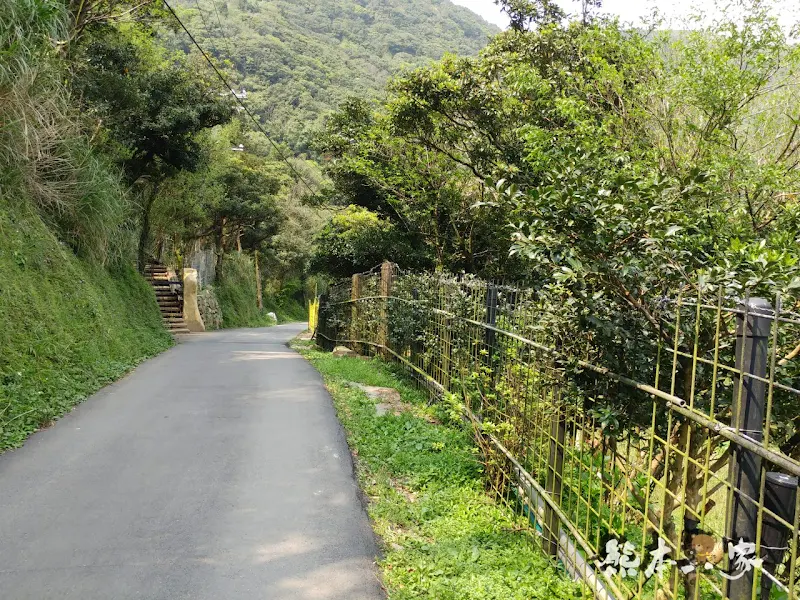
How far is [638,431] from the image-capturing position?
2.74m

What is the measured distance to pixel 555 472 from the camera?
11.6ft

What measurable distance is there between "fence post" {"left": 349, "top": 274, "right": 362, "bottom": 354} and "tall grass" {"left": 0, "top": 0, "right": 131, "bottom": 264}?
5.40 metres

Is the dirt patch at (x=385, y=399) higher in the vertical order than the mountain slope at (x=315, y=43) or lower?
lower

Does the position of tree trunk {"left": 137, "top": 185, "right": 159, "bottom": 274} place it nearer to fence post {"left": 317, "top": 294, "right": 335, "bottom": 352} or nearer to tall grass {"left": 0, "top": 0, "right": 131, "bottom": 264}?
fence post {"left": 317, "top": 294, "right": 335, "bottom": 352}

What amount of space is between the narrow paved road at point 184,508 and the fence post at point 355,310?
6.45 metres

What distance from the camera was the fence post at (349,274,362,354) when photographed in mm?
13815

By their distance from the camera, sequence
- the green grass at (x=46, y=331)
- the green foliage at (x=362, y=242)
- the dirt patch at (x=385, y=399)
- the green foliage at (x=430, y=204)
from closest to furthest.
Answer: the green grass at (x=46, y=331) < the dirt patch at (x=385, y=399) < the green foliage at (x=430, y=204) < the green foliage at (x=362, y=242)

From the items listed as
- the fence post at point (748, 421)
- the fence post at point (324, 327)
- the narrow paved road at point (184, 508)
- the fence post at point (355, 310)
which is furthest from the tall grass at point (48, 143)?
the fence post at point (748, 421)

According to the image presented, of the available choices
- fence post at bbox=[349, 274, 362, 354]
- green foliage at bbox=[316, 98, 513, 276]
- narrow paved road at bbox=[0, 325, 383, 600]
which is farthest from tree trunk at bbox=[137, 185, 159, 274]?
narrow paved road at bbox=[0, 325, 383, 600]

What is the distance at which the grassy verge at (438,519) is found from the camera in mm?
3256

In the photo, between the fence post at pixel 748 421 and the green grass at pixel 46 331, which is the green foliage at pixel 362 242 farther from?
the fence post at pixel 748 421

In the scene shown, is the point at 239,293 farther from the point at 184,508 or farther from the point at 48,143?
the point at 184,508

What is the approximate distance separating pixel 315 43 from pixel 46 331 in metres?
82.1

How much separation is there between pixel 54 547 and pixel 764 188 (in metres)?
7.17
